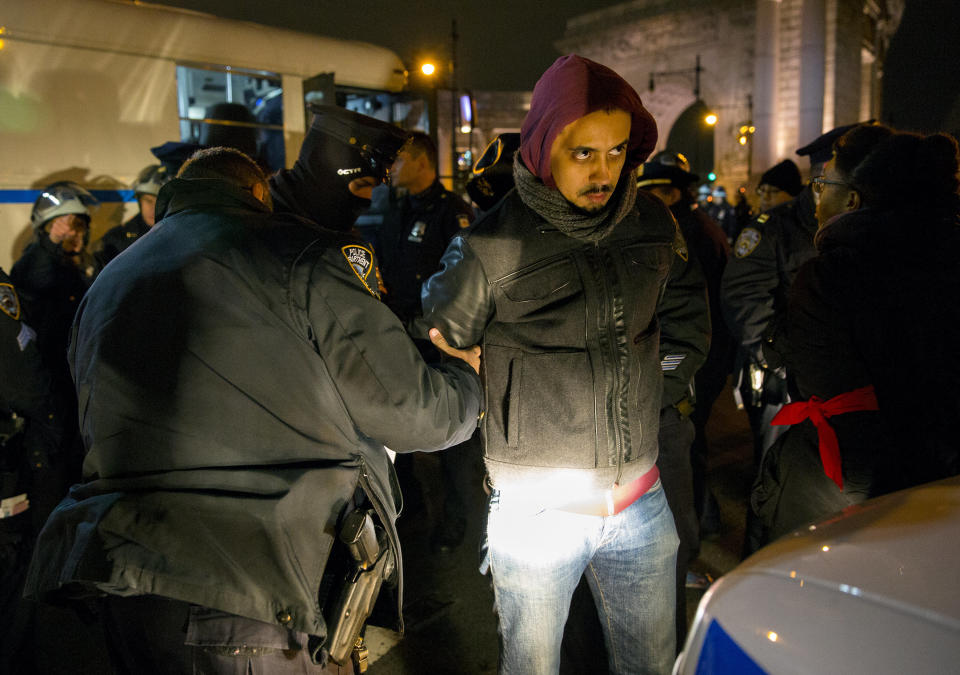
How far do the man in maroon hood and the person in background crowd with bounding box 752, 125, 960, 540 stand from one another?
28.5 inches

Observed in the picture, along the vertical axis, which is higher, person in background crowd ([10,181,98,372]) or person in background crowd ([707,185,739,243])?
person in background crowd ([707,185,739,243])

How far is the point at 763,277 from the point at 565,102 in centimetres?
220

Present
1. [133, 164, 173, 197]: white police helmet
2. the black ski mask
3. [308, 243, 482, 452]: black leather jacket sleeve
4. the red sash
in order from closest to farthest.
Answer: [308, 243, 482, 452]: black leather jacket sleeve → the red sash → the black ski mask → [133, 164, 173, 197]: white police helmet

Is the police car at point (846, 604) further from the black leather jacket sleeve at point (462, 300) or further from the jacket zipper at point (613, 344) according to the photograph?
the black leather jacket sleeve at point (462, 300)

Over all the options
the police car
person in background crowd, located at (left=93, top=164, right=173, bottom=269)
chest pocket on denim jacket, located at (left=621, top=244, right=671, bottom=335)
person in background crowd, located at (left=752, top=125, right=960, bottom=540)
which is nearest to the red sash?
person in background crowd, located at (left=752, top=125, right=960, bottom=540)

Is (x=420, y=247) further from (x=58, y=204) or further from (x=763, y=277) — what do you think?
(x=58, y=204)

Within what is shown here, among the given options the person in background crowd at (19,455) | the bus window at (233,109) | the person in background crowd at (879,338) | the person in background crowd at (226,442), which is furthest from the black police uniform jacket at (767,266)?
the bus window at (233,109)

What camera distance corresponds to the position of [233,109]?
6.48 metres

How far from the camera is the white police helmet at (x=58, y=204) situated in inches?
185

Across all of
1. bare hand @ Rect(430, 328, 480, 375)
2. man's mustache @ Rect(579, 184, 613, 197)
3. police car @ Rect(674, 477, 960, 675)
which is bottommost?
police car @ Rect(674, 477, 960, 675)

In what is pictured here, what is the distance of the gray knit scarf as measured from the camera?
198 centimetres

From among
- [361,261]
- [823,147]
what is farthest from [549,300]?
[823,147]

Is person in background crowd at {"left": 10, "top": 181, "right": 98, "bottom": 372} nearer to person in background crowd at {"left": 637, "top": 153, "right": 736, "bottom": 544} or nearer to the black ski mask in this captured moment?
the black ski mask

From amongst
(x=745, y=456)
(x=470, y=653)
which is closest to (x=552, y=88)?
(x=470, y=653)
